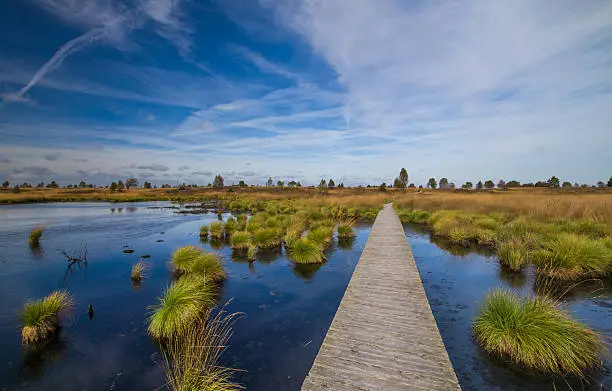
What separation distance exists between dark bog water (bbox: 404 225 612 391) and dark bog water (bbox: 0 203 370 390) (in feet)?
10.9

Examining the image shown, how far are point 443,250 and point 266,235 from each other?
34.5 ft

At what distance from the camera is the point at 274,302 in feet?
31.6

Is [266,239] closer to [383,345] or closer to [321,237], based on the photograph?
[321,237]

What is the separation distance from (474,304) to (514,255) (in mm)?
4881

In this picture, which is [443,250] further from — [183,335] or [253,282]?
[183,335]

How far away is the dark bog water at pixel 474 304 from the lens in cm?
541

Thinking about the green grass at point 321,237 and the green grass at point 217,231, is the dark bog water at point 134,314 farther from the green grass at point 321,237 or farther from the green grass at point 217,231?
the green grass at point 217,231

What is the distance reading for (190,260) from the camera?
40.2 feet

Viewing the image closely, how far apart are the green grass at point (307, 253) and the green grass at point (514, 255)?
27.8 feet

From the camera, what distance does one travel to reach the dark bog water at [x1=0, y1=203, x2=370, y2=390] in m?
6.03

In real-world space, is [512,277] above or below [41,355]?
above

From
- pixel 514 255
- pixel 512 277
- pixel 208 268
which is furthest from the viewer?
pixel 514 255

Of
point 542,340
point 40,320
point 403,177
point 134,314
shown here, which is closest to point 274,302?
point 134,314

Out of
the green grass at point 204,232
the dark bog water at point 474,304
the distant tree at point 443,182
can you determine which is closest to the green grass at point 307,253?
the dark bog water at point 474,304
